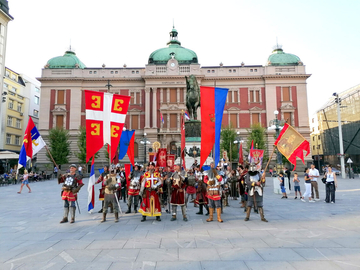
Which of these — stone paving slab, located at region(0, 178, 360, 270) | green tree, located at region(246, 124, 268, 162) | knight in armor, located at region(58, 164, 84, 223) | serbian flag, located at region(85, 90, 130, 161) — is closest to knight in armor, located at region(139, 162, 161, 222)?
stone paving slab, located at region(0, 178, 360, 270)

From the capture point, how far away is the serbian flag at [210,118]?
8.30 meters

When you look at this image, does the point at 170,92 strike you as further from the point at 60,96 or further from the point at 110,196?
the point at 110,196

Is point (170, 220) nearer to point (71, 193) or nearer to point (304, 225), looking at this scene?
point (71, 193)

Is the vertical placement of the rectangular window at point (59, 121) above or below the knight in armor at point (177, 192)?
above

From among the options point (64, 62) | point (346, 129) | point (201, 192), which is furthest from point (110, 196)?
point (346, 129)

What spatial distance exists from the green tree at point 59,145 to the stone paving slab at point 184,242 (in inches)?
1332

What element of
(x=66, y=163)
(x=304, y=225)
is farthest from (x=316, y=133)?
(x=304, y=225)

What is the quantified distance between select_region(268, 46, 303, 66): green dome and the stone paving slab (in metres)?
42.8

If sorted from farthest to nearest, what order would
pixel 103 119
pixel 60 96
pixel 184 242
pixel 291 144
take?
1. pixel 60 96
2. pixel 103 119
3. pixel 291 144
4. pixel 184 242

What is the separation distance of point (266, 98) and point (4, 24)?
41516 millimetres

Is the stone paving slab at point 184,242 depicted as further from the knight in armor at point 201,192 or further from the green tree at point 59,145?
the green tree at point 59,145

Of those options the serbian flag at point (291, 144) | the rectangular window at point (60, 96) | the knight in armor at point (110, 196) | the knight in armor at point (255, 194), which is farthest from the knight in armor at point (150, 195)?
the rectangular window at point (60, 96)

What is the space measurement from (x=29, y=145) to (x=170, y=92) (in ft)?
120

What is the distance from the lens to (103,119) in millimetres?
9062
